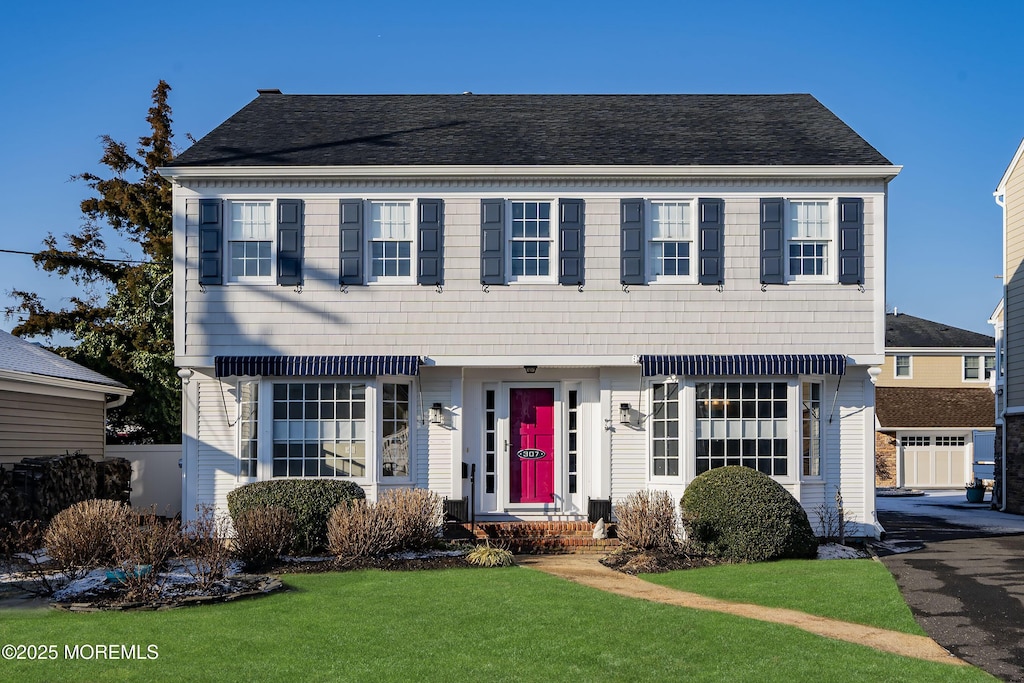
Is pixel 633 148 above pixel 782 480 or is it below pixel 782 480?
above

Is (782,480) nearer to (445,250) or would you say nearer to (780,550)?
(780,550)

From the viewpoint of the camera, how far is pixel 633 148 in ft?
57.1

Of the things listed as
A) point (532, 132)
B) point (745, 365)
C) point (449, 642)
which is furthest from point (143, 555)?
point (532, 132)

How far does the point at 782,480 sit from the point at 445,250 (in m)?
6.39

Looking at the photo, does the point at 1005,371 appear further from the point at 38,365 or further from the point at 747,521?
the point at 38,365

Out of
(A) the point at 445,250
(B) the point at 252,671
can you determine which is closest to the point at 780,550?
(A) the point at 445,250

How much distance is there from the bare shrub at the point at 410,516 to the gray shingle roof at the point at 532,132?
539cm

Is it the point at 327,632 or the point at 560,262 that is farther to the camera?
the point at 560,262

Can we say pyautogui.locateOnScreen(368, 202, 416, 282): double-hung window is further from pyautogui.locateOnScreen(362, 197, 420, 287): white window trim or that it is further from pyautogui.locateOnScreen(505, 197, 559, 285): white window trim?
pyautogui.locateOnScreen(505, 197, 559, 285): white window trim

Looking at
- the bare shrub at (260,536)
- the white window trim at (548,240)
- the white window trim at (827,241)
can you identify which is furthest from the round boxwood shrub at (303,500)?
the white window trim at (827,241)

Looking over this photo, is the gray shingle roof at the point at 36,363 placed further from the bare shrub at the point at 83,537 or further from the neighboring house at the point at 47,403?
the bare shrub at the point at 83,537

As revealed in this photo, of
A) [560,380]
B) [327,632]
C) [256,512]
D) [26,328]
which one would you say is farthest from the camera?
[26,328]

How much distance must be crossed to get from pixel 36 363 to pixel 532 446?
9554 millimetres

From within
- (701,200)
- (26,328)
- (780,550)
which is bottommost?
(780,550)
